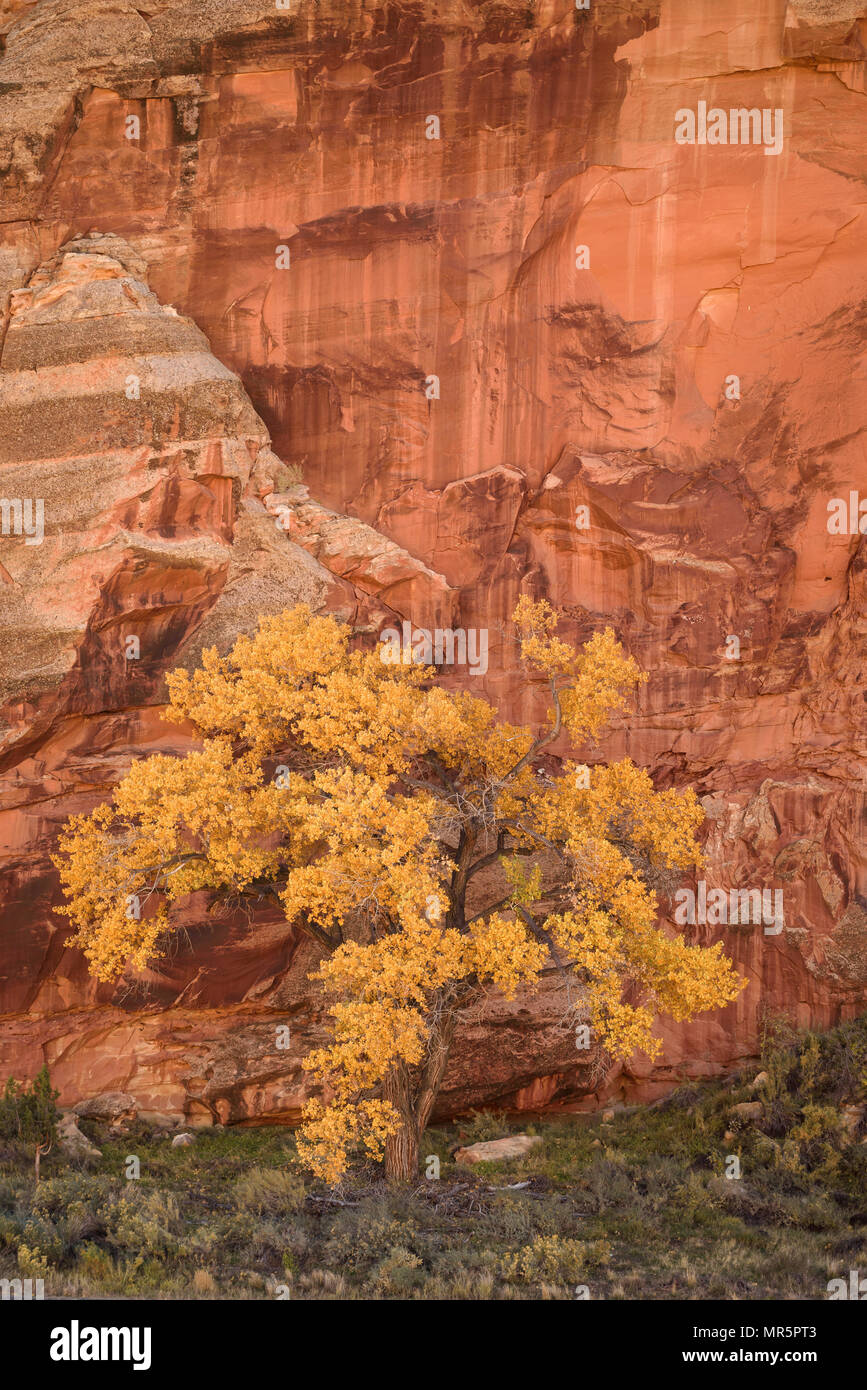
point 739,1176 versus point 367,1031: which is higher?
point 367,1031

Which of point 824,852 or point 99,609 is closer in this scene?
point 99,609

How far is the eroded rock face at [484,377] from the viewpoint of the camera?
18000 mm

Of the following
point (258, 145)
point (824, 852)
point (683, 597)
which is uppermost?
point (258, 145)

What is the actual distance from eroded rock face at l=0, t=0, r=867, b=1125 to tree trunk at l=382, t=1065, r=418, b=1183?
3066 mm

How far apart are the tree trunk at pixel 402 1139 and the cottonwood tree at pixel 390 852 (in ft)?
0.10

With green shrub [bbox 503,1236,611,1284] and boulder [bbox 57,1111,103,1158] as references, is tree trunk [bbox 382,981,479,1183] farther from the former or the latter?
boulder [bbox 57,1111,103,1158]

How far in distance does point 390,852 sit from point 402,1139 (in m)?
4.57

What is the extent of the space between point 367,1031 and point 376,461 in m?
10.3

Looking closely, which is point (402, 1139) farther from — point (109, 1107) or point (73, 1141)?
point (109, 1107)

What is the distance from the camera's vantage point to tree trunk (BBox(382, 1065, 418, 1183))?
48.4ft

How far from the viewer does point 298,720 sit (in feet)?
48.0

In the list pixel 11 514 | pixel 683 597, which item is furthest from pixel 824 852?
pixel 11 514

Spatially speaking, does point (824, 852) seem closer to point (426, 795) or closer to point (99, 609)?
point (426, 795)

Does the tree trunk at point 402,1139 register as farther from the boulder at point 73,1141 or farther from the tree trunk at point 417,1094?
the boulder at point 73,1141
